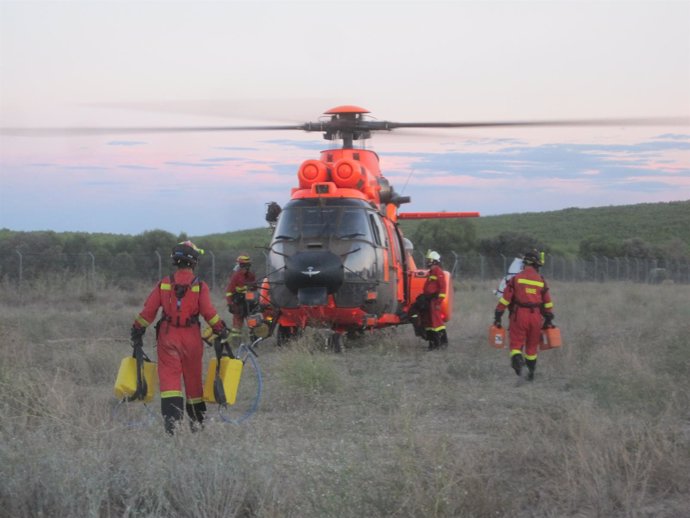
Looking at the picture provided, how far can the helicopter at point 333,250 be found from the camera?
46.4 feet

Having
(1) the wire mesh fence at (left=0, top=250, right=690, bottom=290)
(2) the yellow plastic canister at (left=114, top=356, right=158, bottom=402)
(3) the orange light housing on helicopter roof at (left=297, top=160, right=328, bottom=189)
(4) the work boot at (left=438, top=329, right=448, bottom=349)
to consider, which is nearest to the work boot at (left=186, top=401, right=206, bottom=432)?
(2) the yellow plastic canister at (left=114, top=356, right=158, bottom=402)

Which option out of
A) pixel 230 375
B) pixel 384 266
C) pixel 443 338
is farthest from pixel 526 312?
pixel 230 375

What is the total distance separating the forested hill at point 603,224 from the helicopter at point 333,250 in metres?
52.7

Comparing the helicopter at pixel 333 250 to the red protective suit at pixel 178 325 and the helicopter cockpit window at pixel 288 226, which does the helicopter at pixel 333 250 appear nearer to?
the helicopter cockpit window at pixel 288 226

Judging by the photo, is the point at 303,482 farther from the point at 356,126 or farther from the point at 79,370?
the point at 356,126

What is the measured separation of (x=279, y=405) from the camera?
10.1 meters

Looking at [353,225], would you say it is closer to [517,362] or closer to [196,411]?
[517,362]

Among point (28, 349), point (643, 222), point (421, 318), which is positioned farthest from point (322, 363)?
point (643, 222)

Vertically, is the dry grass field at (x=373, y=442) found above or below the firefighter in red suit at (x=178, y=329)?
below

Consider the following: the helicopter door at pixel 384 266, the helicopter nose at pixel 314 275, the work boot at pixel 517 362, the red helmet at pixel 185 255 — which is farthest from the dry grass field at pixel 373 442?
the helicopter door at pixel 384 266

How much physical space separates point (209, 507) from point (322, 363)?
601cm

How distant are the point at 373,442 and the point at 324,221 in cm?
706

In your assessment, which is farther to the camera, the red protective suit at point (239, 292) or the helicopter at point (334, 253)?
the red protective suit at point (239, 292)

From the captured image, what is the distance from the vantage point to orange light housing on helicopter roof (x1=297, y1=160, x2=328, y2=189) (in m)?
15.4
